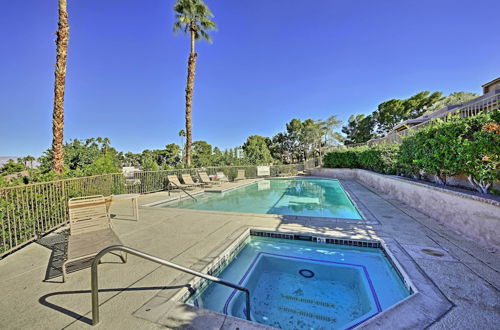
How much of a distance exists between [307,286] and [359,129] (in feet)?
128

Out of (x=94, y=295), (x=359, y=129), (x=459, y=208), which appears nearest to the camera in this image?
(x=94, y=295)

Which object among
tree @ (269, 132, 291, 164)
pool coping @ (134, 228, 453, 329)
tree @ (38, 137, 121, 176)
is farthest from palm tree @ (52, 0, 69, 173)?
tree @ (269, 132, 291, 164)

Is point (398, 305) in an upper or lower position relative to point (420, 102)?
lower

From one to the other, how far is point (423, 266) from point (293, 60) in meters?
17.8

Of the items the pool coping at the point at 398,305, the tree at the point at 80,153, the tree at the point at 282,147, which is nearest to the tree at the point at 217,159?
the tree at the point at 80,153

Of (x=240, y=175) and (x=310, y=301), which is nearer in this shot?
(x=310, y=301)

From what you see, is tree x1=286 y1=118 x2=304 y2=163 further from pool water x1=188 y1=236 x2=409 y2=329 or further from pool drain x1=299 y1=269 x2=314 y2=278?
pool drain x1=299 y1=269 x2=314 y2=278

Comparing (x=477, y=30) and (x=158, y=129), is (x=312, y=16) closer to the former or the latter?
(x=477, y=30)

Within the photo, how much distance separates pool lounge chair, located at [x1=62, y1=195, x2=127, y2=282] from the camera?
8.75 ft

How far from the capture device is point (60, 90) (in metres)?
6.46

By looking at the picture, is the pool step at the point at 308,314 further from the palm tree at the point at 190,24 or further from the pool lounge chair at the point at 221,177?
the palm tree at the point at 190,24

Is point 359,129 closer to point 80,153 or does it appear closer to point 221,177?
point 221,177

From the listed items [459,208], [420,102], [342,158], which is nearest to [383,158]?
[459,208]

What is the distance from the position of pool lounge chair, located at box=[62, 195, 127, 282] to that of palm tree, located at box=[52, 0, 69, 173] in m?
4.13
